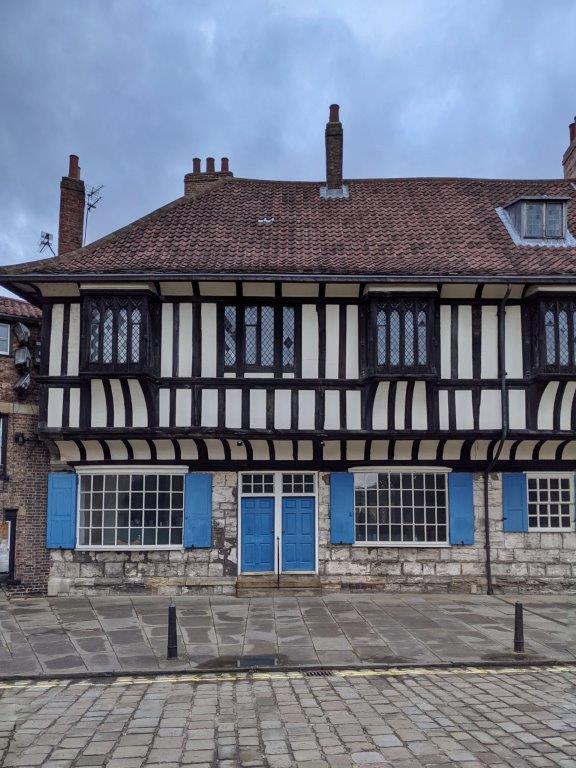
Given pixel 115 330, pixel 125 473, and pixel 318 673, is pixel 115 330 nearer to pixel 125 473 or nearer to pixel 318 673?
pixel 125 473

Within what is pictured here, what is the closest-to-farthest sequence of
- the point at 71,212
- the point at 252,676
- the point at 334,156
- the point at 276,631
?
the point at 252,676
the point at 276,631
the point at 71,212
the point at 334,156

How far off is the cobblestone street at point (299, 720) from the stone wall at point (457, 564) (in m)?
5.05

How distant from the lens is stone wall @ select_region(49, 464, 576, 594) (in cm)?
1344

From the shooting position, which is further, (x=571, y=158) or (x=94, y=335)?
Result: (x=571, y=158)

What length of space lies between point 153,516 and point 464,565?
6811 millimetres

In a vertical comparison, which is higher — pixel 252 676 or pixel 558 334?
pixel 558 334

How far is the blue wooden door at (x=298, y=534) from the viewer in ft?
44.9

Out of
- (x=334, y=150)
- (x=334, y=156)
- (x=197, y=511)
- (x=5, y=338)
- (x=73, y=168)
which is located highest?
(x=334, y=150)

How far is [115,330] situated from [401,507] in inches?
282

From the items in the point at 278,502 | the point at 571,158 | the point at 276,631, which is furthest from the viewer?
the point at 571,158

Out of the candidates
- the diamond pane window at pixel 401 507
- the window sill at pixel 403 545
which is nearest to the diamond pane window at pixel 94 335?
the diamond pane window at pixel 401 507

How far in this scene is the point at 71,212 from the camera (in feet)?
50.2

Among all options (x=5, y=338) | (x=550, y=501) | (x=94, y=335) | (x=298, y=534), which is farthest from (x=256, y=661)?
(x=5, y=338)

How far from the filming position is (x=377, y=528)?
1388cm
